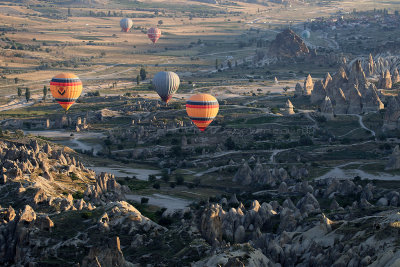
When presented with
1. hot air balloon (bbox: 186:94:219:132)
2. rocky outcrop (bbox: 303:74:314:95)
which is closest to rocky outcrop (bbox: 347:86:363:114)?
rocky outcrop (bbox: 303:74:314:95)

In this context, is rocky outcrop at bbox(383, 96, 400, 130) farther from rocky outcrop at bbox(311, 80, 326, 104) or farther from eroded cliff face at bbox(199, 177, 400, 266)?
eroded cliff face at bbox(199, 177, 400, 266)

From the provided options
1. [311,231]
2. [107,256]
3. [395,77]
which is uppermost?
[395,77]

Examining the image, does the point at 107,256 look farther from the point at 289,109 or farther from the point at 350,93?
the point at 350,93

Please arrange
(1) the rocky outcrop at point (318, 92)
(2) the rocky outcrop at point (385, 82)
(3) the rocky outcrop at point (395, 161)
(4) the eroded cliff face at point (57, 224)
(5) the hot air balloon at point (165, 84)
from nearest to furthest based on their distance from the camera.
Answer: (4) the eroded cliff face at point (57, 224)
(3) the rocky outcrop at point (395, 161)
(1) the rocky outcrop at point (318, 92)
(5) the hot air balloon at point (165, 84)
(2) the rocky outcrop at point (385, 82)

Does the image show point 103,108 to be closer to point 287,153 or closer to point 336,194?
point 287,153

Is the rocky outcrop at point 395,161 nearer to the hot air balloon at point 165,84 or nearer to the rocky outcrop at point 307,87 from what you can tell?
the hot air balloon at point 165,84

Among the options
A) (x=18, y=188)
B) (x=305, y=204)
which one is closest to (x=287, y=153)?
(x=305, y=204)

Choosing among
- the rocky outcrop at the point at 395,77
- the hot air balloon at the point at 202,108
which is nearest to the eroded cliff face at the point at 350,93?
the rocky outcrop at the point at 395,77

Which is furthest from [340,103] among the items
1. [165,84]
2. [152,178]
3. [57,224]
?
[57,224]
